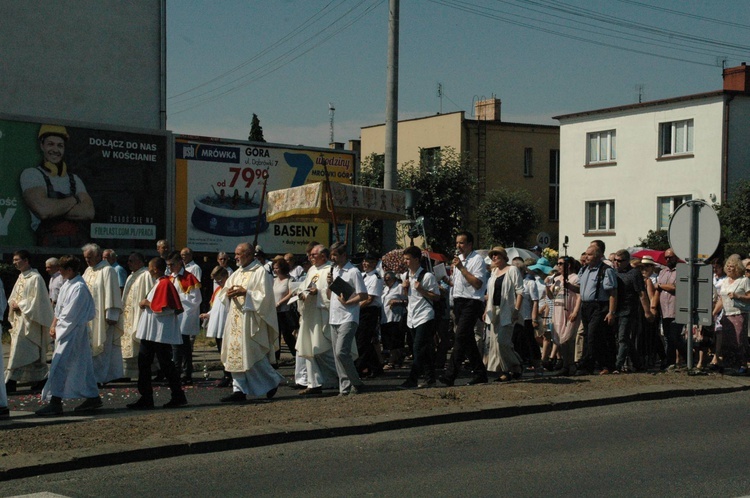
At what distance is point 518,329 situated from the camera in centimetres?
1357

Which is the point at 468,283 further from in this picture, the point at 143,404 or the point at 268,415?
the point at 143,404

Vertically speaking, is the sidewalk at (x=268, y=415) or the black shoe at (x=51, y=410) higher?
the sidewalk at (x=268, y=415)

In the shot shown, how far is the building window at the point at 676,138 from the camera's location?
127ft

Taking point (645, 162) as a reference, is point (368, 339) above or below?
below

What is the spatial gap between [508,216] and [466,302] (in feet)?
116

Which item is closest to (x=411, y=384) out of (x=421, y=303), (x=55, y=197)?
(x=421, y=303)

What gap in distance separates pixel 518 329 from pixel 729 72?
3035cm

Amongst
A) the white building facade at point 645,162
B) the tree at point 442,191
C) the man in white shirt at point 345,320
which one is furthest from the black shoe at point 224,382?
the tree at point 442,191

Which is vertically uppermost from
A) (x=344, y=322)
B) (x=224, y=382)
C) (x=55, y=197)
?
(x=55, y=197)

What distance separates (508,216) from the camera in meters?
46.8

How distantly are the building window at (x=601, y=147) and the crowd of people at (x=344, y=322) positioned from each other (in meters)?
26.7

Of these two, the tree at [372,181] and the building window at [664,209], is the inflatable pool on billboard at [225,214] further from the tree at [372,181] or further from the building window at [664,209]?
the building window at [664,209]

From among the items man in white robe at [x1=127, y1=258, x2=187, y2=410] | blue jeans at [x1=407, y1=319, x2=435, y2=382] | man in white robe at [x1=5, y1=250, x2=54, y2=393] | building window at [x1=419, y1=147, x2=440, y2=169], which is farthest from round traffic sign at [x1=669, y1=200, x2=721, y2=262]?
building window at [x1=419, y1=147, x2=440, y2=169]

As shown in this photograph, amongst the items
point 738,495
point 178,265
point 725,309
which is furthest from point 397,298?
point 738,495
